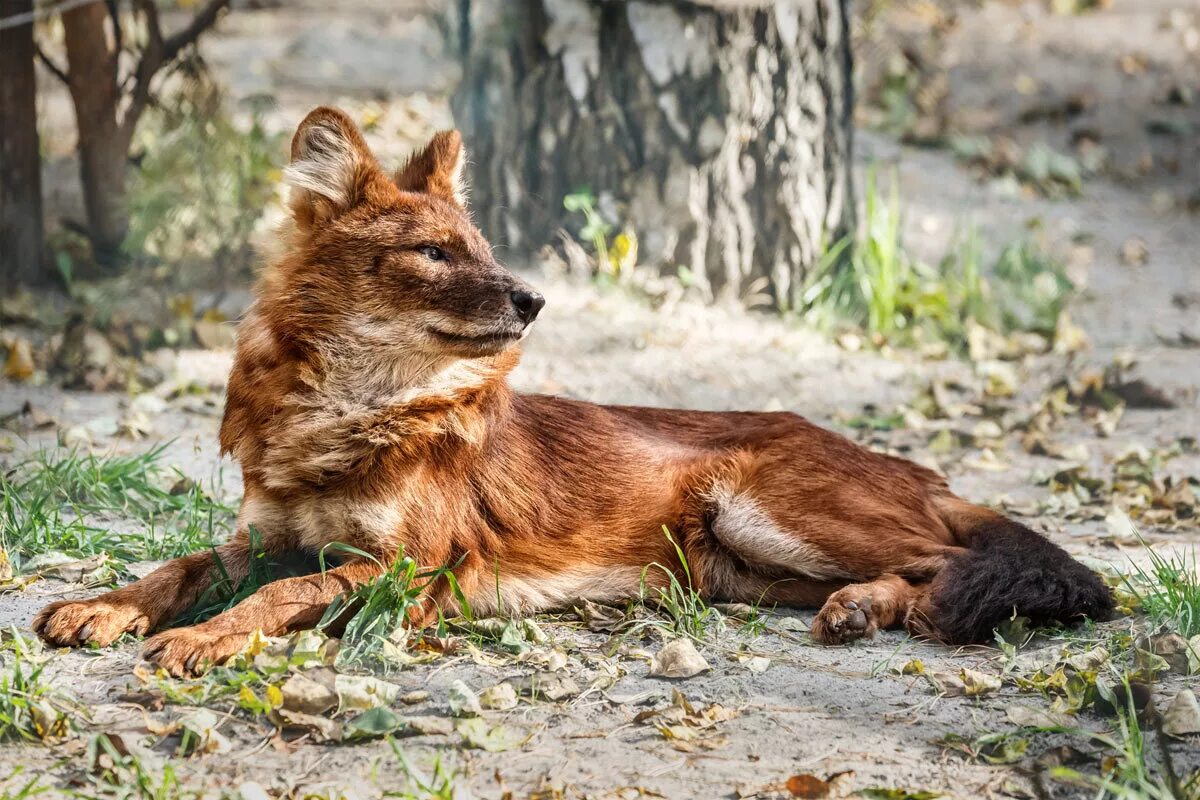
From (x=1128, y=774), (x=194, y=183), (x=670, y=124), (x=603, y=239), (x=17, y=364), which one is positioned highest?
(x=670, y=124)

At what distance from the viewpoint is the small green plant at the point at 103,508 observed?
13.9ft

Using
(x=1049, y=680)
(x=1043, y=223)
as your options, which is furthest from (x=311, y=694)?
(x=1043, y=223)

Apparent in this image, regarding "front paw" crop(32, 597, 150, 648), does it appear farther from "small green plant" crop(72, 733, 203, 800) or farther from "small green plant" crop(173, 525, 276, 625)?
"small green plant" crop(72, 733, 203, 800)

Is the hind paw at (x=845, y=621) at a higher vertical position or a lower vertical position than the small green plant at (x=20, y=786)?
lower

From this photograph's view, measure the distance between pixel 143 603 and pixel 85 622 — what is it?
0.59 ft

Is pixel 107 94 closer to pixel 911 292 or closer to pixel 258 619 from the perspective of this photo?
pixel 258 619

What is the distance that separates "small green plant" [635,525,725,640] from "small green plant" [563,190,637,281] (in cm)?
284

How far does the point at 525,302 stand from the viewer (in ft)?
12.4

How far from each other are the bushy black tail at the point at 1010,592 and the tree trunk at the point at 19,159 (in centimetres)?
472

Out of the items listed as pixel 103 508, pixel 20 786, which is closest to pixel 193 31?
pixel 103 508

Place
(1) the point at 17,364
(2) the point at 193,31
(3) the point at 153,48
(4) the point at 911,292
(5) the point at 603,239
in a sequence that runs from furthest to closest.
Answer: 1. (4) the point at 911,292
2. (5) the point at 603,239
3. (2) the point at 193,31
4. (3) the point at 153,48
5. (1) the point at 17,364

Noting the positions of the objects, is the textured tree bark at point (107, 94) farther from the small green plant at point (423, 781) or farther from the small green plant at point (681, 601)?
the small green plant at point (423, 781)

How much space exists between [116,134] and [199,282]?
82 cm

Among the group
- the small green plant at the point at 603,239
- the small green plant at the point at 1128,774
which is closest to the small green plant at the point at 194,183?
the small green plant at the point at 603,239
